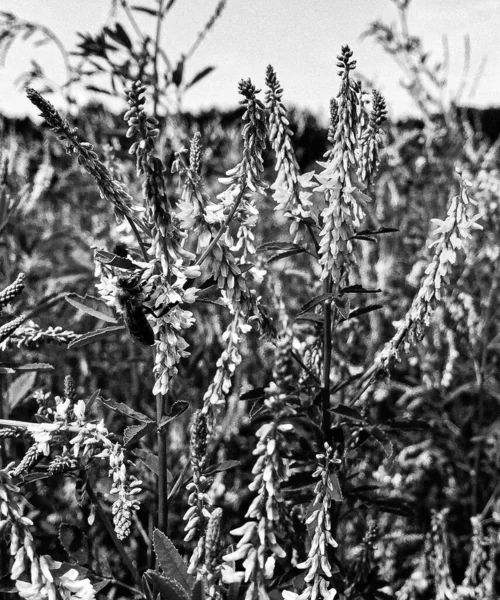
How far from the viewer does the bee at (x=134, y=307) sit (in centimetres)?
115

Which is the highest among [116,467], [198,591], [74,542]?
[116,467]

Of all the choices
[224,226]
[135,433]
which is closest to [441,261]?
[224,226]

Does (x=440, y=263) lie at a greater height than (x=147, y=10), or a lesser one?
lesser

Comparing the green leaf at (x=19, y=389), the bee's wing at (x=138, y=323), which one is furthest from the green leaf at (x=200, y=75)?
the bee's wing at (x=138, y=323)

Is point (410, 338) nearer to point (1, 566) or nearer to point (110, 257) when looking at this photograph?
point (110, 257)

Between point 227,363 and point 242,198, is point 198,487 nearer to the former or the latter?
point 227,363

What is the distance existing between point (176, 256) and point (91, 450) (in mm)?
410

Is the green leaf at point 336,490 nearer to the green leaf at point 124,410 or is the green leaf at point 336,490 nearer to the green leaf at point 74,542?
the green leaf at point 124,410

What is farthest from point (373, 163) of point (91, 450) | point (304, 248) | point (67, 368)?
point (67, 368)

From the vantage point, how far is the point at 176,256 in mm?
1113

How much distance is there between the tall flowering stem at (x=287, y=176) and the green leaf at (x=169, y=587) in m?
0.70

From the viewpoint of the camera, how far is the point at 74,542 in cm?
148

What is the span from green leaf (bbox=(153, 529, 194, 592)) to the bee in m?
0.33

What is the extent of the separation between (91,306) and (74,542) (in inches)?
21.1
